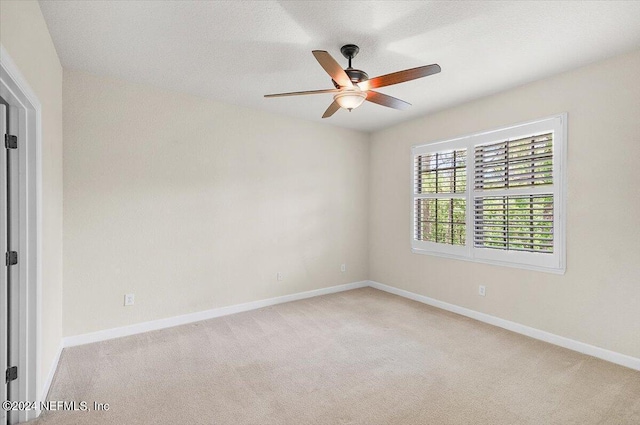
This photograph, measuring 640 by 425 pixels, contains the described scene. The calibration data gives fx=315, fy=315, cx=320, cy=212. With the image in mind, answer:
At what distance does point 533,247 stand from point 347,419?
2.61 meters

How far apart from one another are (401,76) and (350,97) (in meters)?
0.41

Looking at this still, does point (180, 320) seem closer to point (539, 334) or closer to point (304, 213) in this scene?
point (304, 213)

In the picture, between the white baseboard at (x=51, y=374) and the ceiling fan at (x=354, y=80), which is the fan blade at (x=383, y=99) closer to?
the ceiling fan at (x=354, y=80)

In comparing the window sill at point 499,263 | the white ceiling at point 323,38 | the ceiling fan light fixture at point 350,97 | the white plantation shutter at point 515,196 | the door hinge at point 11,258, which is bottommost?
the window sill at point 499,263

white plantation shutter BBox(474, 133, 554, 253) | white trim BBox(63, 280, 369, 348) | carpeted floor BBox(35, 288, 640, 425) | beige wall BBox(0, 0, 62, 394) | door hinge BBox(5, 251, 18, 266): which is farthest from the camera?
white plantation shutter BBox(474, 133, 554, 253)

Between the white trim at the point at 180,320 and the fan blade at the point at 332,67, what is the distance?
3014 mm

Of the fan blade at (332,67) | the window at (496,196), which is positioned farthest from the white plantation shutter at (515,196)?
the fan blade at (332,67)

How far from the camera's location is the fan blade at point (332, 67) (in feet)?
6.45

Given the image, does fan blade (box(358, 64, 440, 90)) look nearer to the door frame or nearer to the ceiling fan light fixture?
the ceiling fan light fixture

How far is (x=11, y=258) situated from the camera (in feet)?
6.37

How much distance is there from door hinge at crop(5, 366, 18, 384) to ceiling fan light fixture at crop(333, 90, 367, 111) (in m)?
2.79

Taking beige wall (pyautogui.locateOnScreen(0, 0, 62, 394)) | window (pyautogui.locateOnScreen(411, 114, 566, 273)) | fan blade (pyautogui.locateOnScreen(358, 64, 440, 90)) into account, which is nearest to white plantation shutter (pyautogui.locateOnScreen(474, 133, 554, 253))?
window (pyautogui.locateOnScreen(411, 114, 566, 273))

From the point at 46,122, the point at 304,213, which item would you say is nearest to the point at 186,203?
the point at 46,122

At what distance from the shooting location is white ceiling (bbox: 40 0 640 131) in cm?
210
